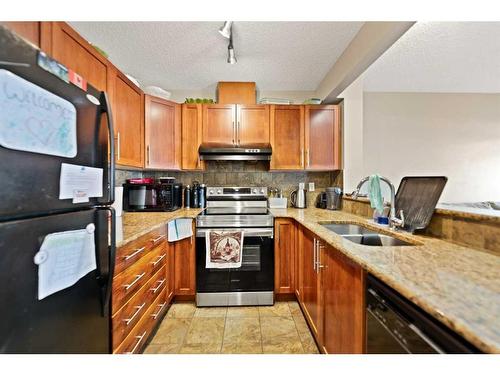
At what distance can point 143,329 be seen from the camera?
1.48 m

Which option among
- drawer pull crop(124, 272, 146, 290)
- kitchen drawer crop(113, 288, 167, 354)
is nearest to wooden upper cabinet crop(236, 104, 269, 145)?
drawer pull crop(124, 272, 146, 290)

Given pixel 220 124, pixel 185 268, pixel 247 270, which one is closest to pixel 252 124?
pixel 220 124

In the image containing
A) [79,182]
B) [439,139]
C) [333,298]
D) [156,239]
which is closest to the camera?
[79,182]

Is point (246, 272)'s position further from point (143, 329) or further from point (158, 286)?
point (143, 329)

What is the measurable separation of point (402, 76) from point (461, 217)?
232 cm

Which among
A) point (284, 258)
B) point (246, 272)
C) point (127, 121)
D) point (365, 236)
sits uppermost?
point (127, 121)

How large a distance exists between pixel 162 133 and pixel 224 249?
1490mm

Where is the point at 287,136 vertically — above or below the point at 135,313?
above

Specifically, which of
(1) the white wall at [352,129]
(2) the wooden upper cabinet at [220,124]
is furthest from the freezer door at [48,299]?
(1) the white wall at [352,129]

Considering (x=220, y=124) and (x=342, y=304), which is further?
(x=220, y=124)

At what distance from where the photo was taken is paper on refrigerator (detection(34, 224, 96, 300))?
0.69 metres

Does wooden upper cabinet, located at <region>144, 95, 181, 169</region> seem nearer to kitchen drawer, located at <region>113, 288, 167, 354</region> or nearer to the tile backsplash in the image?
the tile backsplash

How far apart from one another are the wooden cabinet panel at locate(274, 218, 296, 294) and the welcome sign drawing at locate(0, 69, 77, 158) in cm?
184
